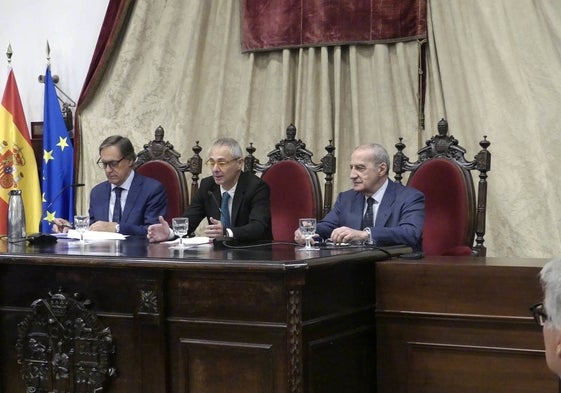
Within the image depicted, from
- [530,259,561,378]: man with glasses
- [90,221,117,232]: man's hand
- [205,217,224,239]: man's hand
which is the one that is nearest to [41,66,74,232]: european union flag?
[90,221,117,232]: man's hand

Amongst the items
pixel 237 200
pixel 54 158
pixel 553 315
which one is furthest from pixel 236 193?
pixel 553 315

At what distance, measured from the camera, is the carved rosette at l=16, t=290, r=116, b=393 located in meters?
2.90

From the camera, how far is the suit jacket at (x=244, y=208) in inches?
149

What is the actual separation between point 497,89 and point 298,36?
50.4 inches

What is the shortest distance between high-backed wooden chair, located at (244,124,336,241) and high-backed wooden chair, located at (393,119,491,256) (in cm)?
46

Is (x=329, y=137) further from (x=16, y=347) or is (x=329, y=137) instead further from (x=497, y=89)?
(x=16, y=347)

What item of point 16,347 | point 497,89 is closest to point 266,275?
point 16,347

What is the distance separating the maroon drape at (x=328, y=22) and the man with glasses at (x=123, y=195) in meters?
1.39

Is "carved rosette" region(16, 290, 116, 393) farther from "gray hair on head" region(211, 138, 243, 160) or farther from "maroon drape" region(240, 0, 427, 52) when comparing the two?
"maroon drape" region(240, 0, 427, 52)

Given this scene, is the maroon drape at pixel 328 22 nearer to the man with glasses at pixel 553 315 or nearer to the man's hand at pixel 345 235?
the man's hand at pixel 345 235

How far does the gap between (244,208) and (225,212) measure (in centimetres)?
11

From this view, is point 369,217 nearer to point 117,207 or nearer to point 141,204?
point 141,204

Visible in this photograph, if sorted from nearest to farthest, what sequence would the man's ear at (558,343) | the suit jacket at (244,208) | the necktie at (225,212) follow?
the man's ear at (558,343) → the suit jacket at (244,208) → the necktie at (225,212)

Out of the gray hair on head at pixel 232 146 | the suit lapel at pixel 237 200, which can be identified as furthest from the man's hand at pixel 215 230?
the gray hair on head at pixel 232 146
